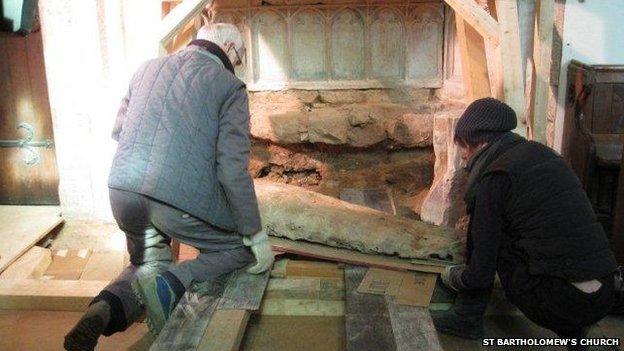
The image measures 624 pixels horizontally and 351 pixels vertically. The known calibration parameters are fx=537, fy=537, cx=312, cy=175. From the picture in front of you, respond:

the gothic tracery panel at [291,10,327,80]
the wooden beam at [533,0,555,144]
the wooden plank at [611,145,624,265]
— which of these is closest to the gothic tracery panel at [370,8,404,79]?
the gothic tracery panel at [291,10,327,80]

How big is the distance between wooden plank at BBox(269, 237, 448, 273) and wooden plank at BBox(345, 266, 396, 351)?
0.24m

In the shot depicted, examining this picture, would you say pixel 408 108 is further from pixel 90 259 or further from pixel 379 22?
pixel 90 259

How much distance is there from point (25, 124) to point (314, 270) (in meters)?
3.35

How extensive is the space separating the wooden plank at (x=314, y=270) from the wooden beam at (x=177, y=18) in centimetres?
179

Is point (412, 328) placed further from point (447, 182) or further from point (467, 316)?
point (447, 182)

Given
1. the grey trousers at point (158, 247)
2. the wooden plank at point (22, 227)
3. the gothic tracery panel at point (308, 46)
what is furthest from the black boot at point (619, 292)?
the wooden plank at point (22, 227)

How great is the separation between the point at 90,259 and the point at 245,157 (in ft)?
7.41

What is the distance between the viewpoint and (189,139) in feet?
8.91

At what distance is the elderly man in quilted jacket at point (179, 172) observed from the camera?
8.86ft

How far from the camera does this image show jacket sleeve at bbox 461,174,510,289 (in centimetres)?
251

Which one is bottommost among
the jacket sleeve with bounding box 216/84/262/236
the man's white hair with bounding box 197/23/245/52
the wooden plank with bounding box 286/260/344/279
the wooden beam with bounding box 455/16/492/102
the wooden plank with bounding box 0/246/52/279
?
the wooden plank with bounding box 0/246/52/279

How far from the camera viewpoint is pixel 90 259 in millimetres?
4367

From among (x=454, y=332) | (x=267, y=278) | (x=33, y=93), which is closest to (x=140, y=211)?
(x=267, y=278)

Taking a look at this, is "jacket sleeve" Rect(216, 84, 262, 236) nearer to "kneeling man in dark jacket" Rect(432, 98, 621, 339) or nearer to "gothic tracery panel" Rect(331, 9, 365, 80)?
"kneeling man in dark jacket" Rect(432, 98, 621, 339)
